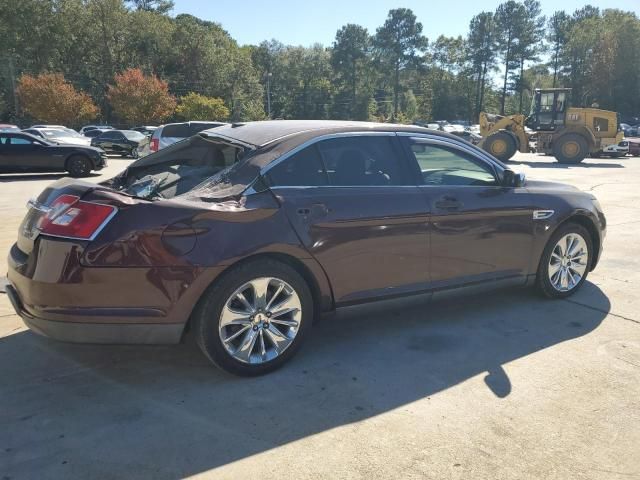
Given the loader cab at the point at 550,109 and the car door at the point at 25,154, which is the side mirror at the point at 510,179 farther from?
the loader cab at the point at 550,109

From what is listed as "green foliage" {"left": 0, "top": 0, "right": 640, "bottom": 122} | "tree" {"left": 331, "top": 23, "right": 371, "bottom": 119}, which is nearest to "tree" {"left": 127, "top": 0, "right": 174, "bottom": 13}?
"green foliage" {"left": 0, "top": 0, "right": 640, "bottom": 122}

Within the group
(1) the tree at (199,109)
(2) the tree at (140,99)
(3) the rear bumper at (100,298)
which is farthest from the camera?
(1) the tree at (199,109)

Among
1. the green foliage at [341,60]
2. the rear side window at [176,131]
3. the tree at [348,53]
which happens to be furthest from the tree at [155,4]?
the rear side window at [176,131]

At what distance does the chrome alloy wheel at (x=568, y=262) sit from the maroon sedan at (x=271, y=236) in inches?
1.1

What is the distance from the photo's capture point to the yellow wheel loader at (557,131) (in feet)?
70.5

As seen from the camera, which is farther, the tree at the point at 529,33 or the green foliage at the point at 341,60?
the tree at the point at 529,33

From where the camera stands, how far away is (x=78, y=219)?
3.00 meters

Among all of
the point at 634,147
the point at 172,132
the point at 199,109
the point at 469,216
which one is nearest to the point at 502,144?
the point at 634,147

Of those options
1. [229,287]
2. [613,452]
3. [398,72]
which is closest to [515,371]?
[613,452]

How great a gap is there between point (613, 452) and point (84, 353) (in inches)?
130

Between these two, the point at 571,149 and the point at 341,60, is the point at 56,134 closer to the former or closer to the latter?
the point at 571,149

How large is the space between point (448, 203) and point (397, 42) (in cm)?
9186

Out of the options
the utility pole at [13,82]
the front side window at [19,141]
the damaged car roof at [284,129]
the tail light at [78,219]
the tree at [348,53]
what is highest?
the tree at [348,53]

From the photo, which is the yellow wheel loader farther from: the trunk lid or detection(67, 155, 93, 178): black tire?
the trunk lid
